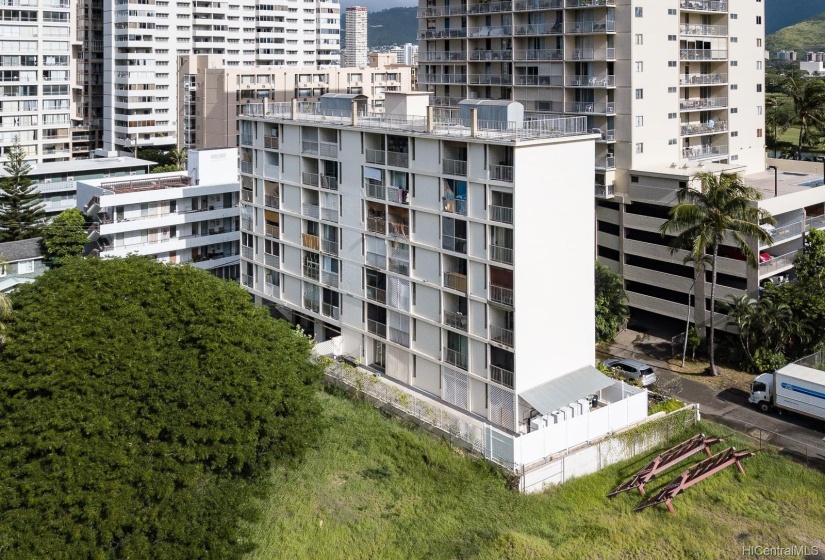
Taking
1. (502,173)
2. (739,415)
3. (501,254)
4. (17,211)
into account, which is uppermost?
(502,173)

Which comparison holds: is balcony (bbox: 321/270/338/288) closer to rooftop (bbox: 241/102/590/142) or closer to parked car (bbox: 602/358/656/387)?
rooftop (bbox: 241/102/590/142)

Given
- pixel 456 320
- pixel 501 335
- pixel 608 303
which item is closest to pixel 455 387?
pixel 456 320

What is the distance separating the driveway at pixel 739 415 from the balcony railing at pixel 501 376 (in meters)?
9.92

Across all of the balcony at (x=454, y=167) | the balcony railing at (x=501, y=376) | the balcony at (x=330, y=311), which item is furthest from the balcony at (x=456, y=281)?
the balcony at (x=330, y=311)

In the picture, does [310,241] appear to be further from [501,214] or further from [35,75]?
[35,75]

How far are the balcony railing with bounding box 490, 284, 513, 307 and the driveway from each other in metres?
11.2

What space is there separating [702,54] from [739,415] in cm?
2553

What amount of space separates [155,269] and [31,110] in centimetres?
6577

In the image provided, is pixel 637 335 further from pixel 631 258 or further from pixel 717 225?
pixel 717 225

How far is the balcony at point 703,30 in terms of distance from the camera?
176ft

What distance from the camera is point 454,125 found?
123ft

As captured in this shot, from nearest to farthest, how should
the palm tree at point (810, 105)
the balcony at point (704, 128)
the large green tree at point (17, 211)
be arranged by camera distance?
the balcony at point (704, 128)
the large green tree at point (17, 211)
the palm tree at point (810, 105)

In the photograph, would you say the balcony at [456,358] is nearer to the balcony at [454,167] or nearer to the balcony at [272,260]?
the balcony at [454,167]

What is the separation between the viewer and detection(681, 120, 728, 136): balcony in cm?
5516
